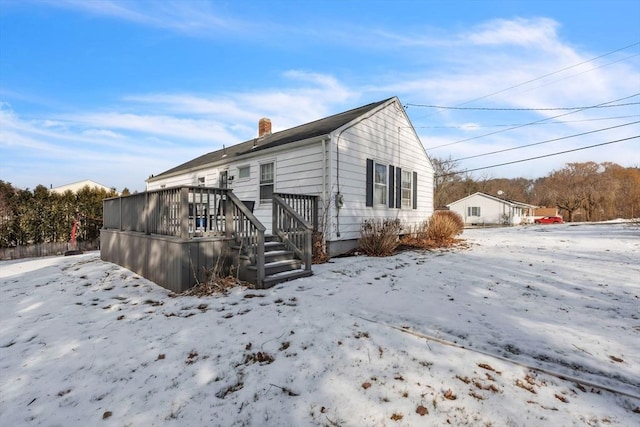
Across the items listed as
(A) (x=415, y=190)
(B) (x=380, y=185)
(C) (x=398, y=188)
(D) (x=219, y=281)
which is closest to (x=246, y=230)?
(D) (x=219, y=281)

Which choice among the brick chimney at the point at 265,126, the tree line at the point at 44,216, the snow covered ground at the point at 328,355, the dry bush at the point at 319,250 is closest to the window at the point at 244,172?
the brick chimney at the point at 265,126

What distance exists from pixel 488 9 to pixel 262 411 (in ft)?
40.9

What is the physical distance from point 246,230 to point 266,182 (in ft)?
15.7

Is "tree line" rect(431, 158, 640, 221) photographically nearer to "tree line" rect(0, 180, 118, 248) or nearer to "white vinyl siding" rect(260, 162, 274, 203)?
"white vinyl siding" rect(260, 162, 274, 203)

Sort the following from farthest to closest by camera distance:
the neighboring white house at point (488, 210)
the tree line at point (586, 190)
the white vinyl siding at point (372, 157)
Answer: the tree line at point (586, 190)
the neighboring white house at point (488, 210)
the white vinyl siding at point (372, 157)

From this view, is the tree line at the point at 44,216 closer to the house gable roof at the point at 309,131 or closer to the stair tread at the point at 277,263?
the house gable roof at the point at 309,131

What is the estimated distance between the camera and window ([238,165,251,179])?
1060 centimetres

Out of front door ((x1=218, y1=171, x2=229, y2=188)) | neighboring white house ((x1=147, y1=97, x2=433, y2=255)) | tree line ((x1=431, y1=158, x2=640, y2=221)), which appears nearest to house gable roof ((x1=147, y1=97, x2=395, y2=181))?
neighboring white house ((x1=147, y1=97, x2=433, y2=255))

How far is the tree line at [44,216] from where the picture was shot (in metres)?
12.2

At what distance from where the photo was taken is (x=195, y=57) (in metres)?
11.5

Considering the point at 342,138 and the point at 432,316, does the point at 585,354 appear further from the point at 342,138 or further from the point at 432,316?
the point at 342,138

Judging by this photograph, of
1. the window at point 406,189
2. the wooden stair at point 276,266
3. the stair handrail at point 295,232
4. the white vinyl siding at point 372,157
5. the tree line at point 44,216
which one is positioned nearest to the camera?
the wooden stair at point 276,266

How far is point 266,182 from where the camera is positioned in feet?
32.6

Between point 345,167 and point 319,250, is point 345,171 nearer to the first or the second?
point 345,167
